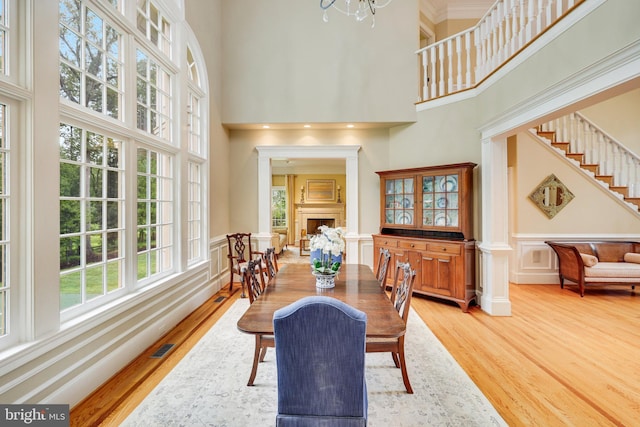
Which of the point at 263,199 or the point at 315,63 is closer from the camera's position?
the point at 315,63

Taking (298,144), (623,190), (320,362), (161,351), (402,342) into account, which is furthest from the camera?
(298,144)

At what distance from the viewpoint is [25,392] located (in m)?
1.65

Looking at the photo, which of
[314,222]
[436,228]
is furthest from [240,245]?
[314,222]

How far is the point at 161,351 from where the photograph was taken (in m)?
2.75

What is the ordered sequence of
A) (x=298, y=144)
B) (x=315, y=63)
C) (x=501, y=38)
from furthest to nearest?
(x=298, y=144), (x=315, y=63), (x=501, y=38)

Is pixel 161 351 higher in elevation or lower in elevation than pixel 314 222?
lower

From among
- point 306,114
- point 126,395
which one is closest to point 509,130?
point 306,114

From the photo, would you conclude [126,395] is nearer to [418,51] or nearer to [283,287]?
[283,287]

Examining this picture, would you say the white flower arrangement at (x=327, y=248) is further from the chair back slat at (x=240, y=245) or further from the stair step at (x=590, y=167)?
the stair step at (x=590, y=167)

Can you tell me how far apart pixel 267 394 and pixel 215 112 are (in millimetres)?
4237

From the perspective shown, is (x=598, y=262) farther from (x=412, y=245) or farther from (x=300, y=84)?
(x=300, y=84)

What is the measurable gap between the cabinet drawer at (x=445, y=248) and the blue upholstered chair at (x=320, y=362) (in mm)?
3134

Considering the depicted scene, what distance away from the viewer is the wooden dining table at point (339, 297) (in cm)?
168

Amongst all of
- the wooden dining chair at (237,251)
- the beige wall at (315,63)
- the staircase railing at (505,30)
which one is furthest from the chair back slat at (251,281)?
the staircase railing at (505,30)
